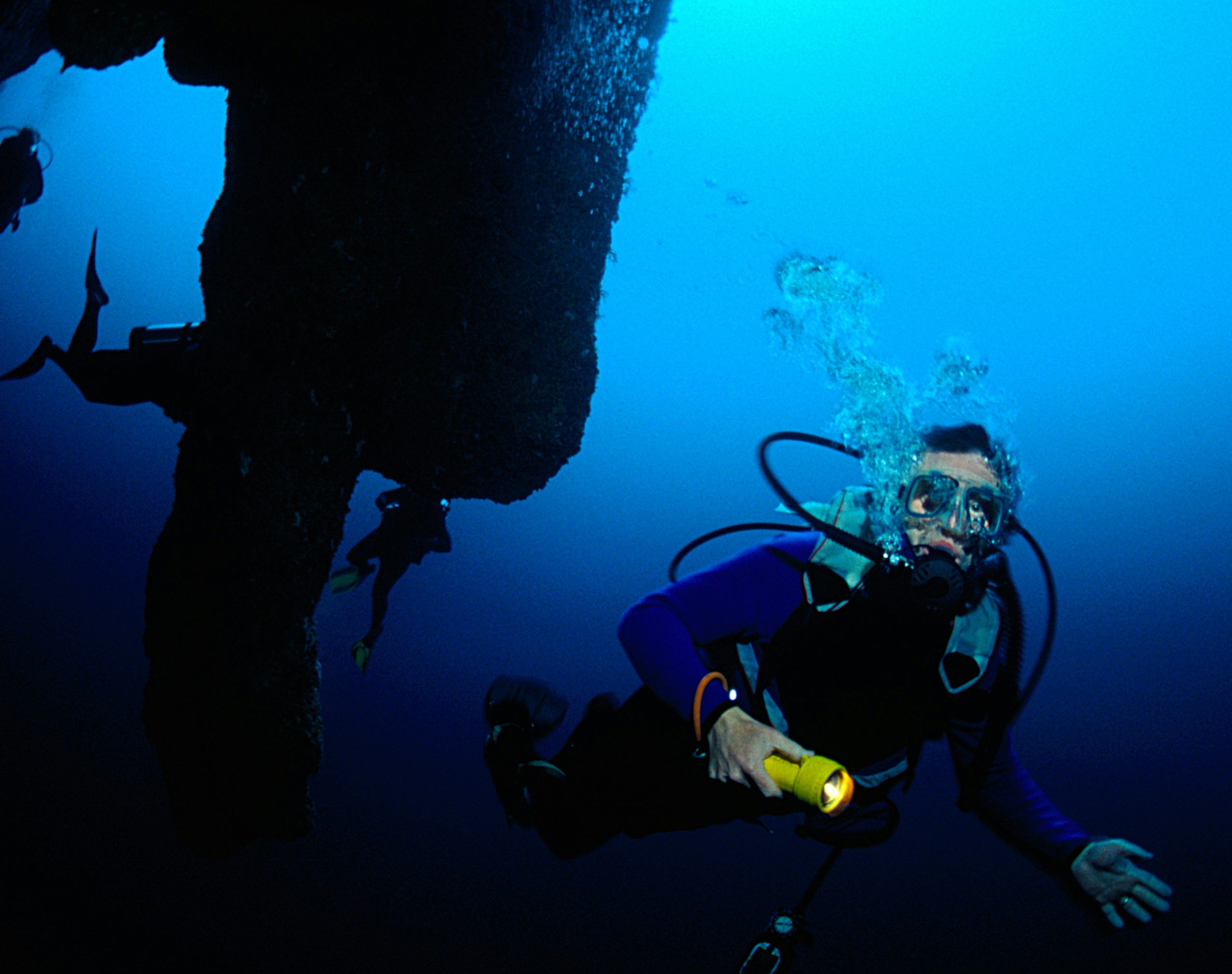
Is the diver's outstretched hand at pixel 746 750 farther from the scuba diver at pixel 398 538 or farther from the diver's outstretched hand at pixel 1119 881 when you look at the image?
the scuba diver at pixel 398 538

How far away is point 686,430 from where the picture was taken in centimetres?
2794

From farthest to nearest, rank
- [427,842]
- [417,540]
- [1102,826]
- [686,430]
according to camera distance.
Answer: [686,430], [1102,826], [427,842], [417,540]

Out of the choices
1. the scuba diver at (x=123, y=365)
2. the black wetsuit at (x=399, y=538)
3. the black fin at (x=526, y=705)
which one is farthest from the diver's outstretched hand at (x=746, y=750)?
the black wetsuit at (x=399, y=538)

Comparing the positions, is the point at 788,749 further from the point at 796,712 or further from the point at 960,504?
the point at 960,504

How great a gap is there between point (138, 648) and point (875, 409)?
1010 inches

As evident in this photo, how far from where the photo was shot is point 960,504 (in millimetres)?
2270

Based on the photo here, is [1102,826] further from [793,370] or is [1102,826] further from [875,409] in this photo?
[875,409]

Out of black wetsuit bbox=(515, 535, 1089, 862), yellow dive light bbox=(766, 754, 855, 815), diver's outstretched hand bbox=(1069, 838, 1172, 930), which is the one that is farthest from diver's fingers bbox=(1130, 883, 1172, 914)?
yellow dive light bbox=(766, 754, 855, 815)

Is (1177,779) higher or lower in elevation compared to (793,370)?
lower

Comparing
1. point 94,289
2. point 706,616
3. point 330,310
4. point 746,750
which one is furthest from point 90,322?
point 746,750

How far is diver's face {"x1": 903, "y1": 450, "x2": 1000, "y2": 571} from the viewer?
87.8 inches

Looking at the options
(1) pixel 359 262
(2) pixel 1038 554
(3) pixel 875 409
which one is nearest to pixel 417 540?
(1) pixel 359 262

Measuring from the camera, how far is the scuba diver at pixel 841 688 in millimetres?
1734

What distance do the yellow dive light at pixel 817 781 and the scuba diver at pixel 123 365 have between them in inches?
118
